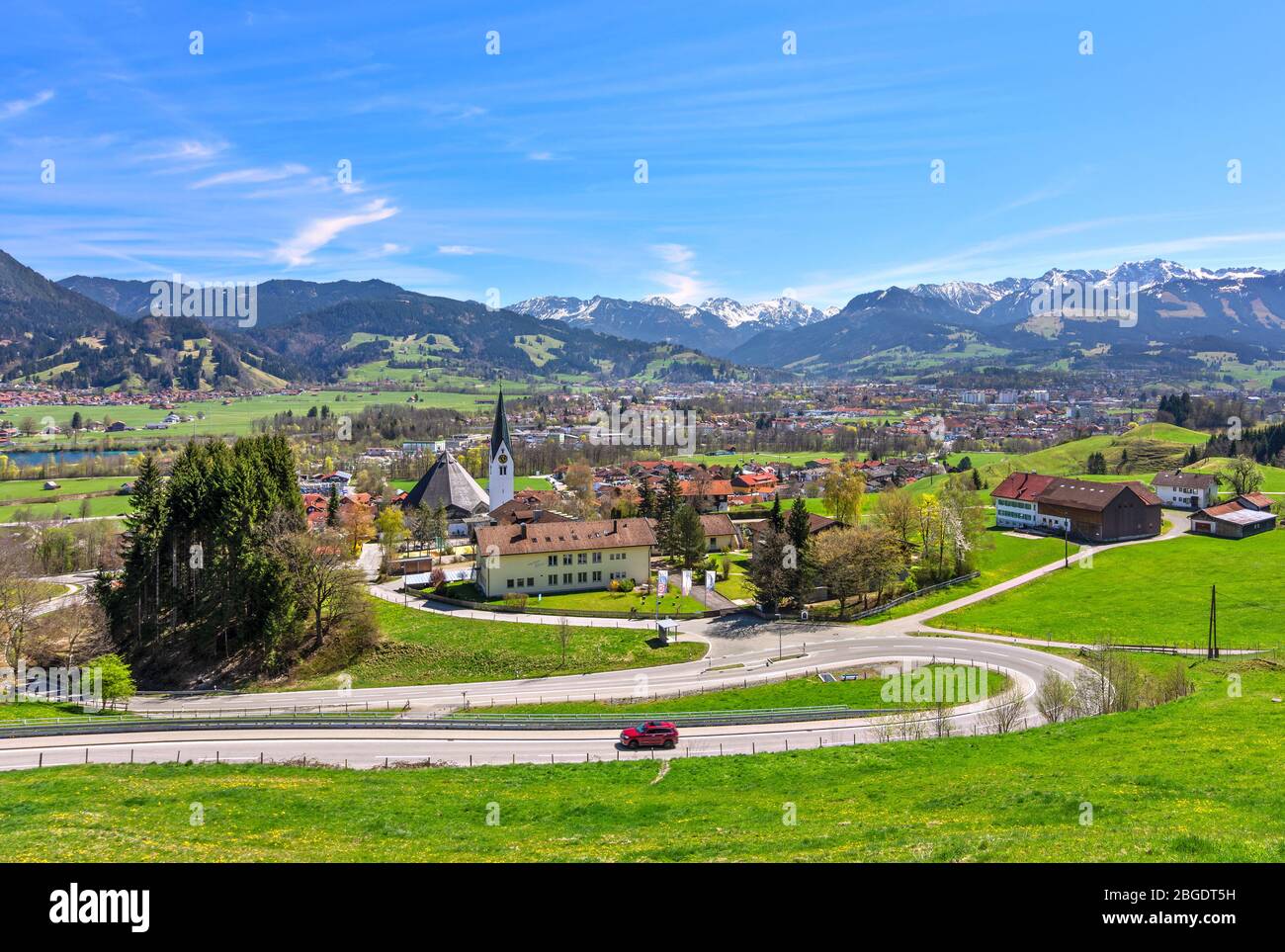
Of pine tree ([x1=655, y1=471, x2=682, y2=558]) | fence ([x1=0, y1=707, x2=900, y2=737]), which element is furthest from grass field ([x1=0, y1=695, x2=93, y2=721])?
pine tree ([x1=655, y1=471, x2=682, y2=558])

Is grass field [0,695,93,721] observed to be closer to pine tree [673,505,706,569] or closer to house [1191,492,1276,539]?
pine tree [673,505,706,569]

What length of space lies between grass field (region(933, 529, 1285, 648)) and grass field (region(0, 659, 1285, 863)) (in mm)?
21295

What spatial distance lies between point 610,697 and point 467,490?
5864cm

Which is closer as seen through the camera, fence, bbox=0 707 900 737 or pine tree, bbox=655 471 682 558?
fence, bbox=0 707 900 737

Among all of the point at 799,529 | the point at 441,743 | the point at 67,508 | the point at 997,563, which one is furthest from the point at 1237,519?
the point at 67,508

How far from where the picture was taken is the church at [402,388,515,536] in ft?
285

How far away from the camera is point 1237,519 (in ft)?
247

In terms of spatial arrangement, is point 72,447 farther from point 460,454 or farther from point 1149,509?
point 1149,509

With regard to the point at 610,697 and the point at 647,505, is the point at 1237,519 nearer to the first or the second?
the point at 647,505

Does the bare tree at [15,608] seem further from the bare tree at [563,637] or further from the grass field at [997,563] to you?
the grass field at [997,563]

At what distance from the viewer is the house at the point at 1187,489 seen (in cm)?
8975

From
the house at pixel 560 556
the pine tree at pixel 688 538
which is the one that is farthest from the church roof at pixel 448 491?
the pine tree at pixel 688 538
